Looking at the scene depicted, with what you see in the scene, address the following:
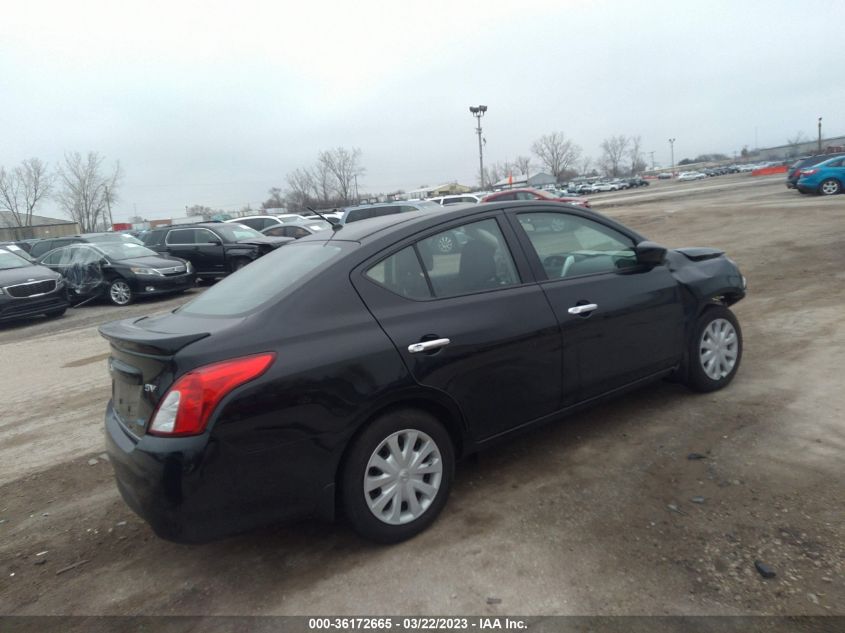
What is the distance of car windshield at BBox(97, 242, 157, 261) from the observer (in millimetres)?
13797

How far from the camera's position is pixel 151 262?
13586 mm

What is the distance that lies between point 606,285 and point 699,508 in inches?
58.0

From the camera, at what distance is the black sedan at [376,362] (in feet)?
8.48

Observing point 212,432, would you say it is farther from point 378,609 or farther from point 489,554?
point 489,554

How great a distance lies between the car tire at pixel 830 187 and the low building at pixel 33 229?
63937mm

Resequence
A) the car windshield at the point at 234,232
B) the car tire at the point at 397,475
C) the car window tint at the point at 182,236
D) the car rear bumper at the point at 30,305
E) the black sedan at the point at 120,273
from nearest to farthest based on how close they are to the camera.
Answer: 1. the car tire at the point at 397,475
2. the car rear bumper at the point at 30,305
3. the black sedan at the point at 120,273
4. the car windshield at the point at 234,232
5. the car window tint at the point at 182,236

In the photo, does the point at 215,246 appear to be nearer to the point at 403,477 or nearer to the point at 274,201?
the point at 403,477

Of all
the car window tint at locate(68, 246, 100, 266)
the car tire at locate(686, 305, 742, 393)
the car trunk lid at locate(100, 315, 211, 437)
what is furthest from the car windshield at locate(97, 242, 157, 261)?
the car tire at locate(686, 305, 742, 393)

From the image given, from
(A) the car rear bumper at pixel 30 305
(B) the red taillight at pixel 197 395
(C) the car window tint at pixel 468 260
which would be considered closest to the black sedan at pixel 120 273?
(A) the car rear bumper at pixel 30 305

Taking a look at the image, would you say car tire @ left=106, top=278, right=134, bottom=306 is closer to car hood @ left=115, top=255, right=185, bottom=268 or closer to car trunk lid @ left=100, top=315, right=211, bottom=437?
car hood @ left=115, top=255, right=185, bottom=268

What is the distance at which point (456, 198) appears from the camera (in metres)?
26.6

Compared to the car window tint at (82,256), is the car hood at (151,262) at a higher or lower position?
lower

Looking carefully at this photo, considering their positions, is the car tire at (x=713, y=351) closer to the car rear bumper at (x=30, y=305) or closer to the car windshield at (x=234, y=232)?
the car rear bumper at (x=30, y=305)

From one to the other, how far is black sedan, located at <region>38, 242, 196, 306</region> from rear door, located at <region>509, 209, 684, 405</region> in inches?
455
